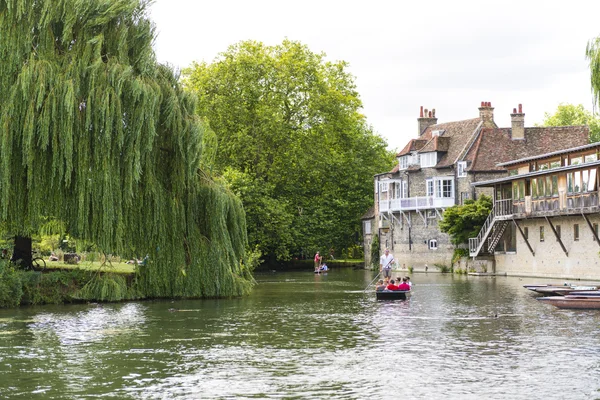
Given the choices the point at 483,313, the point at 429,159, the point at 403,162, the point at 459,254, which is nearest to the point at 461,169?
the point at 429,159

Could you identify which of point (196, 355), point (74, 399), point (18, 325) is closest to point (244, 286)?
point (18, 325)

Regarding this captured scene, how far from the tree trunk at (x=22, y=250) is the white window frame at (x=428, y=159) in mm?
43599

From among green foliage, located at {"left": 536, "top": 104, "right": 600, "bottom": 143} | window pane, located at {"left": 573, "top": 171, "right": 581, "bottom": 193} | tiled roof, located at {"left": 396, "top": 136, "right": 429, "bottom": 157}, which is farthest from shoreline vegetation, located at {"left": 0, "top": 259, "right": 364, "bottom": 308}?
green foliage, located at {"left": 536, "top": 104, "right": 600, "bottom": 143}

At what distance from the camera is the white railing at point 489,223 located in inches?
2438

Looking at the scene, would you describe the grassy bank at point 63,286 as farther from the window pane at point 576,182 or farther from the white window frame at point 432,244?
the white window frame at point 432,244

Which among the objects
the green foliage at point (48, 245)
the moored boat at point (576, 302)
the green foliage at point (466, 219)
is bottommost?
the moored boat at point (576, 302)

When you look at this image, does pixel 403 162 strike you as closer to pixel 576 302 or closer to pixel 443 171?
pixel 443 171

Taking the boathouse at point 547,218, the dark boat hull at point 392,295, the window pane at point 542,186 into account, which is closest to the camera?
the dark boat hull at point 392,295

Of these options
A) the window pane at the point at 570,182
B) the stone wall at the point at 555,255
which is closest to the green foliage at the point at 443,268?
the stone wall at the point at 555,255

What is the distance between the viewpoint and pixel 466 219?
6588cm

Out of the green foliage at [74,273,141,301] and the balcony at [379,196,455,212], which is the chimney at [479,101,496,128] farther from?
the green foliage at [74,273,141,301]

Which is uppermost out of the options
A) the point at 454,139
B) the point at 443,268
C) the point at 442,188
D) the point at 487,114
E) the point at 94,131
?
the point at 487,114

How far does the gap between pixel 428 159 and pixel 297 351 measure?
53050 millimetres

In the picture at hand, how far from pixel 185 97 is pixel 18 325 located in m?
10.8
